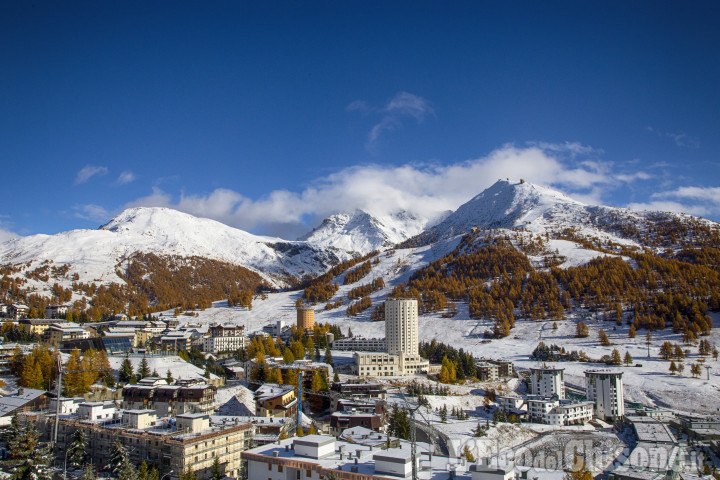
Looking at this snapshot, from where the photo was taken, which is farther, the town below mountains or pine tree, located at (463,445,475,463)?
pine tree, located at (463,445,475,463)

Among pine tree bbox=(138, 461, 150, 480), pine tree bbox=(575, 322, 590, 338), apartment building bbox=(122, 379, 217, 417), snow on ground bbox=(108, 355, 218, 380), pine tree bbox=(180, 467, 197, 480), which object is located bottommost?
pine tree bbox=(180, 467, 197, 480)

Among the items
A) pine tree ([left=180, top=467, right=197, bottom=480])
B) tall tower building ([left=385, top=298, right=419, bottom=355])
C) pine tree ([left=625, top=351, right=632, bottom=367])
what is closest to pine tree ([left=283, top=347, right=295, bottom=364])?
tall tower building ([left=385, top=298, right=419, bottom=355])

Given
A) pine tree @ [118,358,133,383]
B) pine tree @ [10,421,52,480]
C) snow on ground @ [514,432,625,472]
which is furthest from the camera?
pine tree @ [118,358,133,383]

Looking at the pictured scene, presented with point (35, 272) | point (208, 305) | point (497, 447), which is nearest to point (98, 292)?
point (35, 272)

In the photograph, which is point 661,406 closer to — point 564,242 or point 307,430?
point 307,430

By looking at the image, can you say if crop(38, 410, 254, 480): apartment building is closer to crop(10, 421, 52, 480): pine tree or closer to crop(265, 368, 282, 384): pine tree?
crop(10, 421, 52, 480): pine tree
